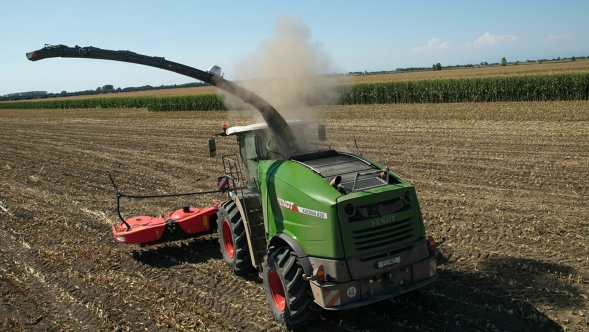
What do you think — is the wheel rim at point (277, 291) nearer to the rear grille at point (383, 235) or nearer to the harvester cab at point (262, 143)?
the rear grille at point (383, 235)

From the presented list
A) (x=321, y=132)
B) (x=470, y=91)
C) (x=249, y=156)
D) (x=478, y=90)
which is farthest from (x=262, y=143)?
(x=470, y=91)

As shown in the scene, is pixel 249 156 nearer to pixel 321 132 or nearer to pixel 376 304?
pixel 321 132

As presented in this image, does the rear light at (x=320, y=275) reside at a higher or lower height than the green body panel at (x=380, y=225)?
lower

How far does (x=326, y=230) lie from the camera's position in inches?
217

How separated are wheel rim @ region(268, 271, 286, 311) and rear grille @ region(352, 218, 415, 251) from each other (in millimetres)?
1199

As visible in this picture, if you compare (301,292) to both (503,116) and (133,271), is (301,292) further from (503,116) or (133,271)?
(503,116)

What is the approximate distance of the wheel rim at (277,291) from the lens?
6160 mm

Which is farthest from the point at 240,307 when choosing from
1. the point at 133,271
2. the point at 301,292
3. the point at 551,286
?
the point at 551,286

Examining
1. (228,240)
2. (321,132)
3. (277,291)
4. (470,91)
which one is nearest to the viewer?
(277,291)

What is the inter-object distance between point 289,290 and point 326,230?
784 mm

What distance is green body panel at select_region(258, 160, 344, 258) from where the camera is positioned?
5.47 m

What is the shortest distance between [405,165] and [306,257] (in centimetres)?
931

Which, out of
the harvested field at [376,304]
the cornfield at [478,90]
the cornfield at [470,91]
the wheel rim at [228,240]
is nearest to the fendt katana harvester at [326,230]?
the harvested field at [376,304]

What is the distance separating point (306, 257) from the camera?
5715 millimetres
